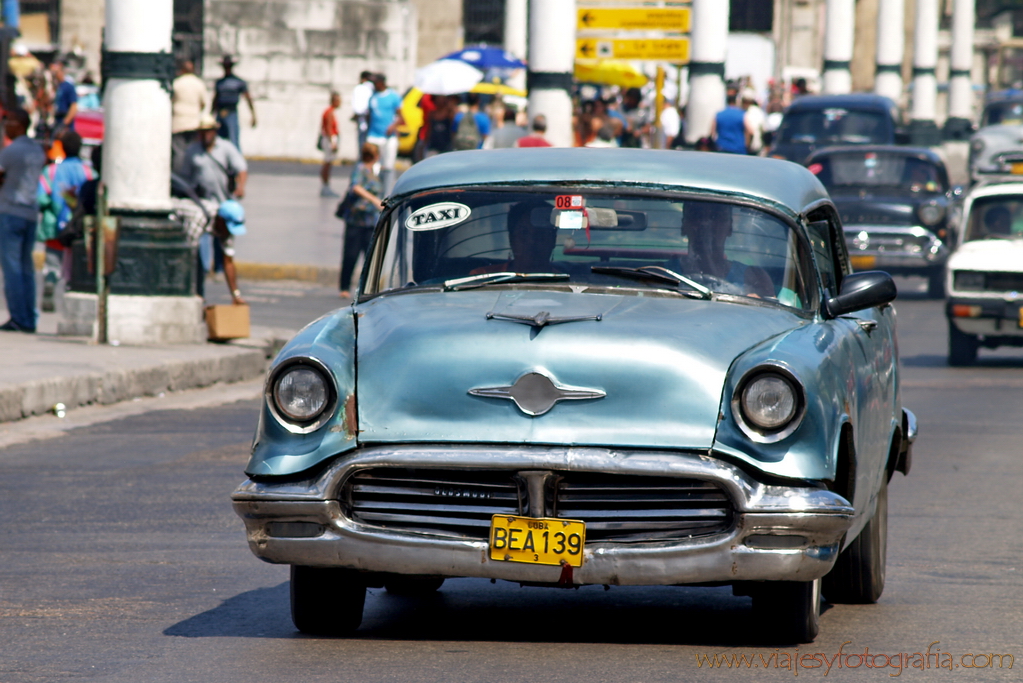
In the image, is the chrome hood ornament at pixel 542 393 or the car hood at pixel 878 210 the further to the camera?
the car hood at pixel 878 210

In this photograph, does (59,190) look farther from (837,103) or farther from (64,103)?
(64,103)

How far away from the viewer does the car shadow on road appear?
641cm

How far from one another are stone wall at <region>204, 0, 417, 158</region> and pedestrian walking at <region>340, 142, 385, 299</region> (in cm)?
2270

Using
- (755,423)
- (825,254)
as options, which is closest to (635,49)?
(825,254)

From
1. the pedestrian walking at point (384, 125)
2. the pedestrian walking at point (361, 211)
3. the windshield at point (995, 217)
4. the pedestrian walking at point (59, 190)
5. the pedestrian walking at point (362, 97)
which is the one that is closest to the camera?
the pedestrian walking at point (59, 190)

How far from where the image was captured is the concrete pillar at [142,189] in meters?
15.8

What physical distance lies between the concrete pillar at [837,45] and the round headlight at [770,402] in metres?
42.0

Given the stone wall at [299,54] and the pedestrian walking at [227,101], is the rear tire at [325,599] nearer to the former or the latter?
the pedestrian walking at [227,101]

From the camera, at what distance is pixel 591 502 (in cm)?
589

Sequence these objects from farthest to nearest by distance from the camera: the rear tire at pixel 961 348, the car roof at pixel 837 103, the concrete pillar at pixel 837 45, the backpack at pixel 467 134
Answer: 1. the concrete pillar at pixel 837 45
2. the car roof at pixel 837 103
3. the backpack at pixel 467 134
4. the rear tire at pixel 961 348

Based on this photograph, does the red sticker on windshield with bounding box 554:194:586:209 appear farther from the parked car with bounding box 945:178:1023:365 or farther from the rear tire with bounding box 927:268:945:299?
the rear tire with bounding box 927:268:945:299

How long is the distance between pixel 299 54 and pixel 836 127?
54.2ft

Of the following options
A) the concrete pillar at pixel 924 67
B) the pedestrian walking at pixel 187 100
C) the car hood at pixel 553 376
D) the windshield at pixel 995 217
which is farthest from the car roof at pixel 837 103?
the car hood at pixel 553 376

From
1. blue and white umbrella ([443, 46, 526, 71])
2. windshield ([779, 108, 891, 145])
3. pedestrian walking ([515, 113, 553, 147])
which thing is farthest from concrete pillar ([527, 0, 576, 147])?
blue and white umbrella ([443, 46, 526, 71])
